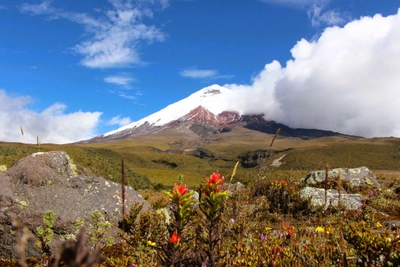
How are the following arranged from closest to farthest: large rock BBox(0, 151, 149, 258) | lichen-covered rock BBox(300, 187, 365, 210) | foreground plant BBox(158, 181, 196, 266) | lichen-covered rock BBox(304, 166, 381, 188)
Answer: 1. foreground plant BBox(158, 181, 196, 266)
2. large rock BBox(0, 151, 149, 258)
3. lichen-covered rock BBox(300, 187, 365, 210)
4. lichen-covered rock BBox(304, 166, 381, 188)

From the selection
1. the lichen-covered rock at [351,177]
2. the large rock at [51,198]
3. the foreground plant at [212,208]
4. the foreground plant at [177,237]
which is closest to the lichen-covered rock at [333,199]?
the lichen-covered rock at [351,177]

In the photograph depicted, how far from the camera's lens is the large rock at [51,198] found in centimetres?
601

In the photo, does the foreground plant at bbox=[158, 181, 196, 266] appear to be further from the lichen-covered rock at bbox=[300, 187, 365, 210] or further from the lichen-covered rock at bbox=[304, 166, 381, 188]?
the lichen-covered rock at bbox=[304, 166, 381, 188]

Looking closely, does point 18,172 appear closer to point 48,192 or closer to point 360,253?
point 48,192

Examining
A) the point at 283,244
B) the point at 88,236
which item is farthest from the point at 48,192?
the point at 283,244

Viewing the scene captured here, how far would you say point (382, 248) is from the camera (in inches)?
116

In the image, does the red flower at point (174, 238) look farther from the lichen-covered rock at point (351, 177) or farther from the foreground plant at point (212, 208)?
the lichen-covered rock at point (351, 177)

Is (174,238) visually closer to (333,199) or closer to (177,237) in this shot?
(177,237)

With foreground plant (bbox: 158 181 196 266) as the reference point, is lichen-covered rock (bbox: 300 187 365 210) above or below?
below

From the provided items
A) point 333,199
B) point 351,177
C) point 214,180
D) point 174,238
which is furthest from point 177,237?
point 351,177

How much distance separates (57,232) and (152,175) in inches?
1911

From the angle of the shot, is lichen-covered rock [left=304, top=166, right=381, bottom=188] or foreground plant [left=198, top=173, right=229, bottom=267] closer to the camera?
foreground plant [left=198, top=173, right=229, bottom=267]

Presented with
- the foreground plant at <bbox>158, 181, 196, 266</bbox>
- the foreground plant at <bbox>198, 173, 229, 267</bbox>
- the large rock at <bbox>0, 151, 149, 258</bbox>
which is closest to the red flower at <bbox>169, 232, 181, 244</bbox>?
the foreground plant at <bbox>158, 181, 196, 266</bbox>

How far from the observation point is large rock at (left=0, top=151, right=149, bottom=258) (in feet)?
19.7
